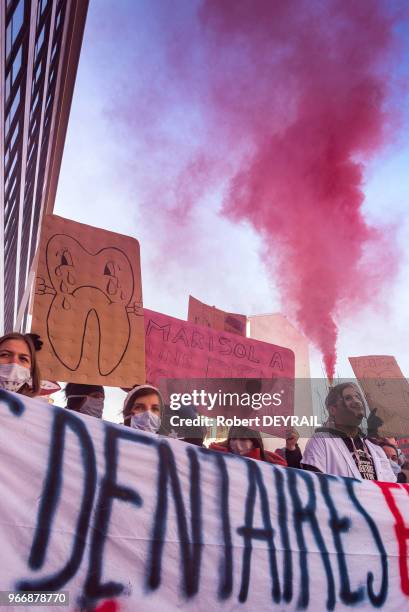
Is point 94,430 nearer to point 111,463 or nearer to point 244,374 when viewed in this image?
point 111,463

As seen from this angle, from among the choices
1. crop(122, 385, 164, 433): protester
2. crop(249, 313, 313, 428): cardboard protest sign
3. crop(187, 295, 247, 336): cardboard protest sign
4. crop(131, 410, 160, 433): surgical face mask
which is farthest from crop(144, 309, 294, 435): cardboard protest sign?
crop(131, 410, 160, 433): surgical face mask

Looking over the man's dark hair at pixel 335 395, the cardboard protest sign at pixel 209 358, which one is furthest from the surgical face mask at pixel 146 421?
the cardboard protest sign at pixel 209 358

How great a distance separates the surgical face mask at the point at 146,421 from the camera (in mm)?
2881

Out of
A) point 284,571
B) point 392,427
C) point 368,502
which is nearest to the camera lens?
Answer: point 284,571

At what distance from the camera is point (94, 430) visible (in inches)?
80.6

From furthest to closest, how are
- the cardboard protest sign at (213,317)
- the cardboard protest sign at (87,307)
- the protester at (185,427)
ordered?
the cardboard protest sign at (213,317)
the protester at (185,427)
the cardboard protest sign at (87,307)

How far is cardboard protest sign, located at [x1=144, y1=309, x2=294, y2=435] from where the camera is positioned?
16.1ft

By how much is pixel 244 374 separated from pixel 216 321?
88 centimetres

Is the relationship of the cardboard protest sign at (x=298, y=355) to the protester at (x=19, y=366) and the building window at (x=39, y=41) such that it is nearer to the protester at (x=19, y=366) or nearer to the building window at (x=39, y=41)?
the protester at (x=19, y=366)

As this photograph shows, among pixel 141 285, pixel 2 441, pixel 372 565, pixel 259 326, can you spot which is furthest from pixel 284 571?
pixel 259 326

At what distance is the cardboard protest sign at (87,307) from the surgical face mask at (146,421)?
3.12 feet

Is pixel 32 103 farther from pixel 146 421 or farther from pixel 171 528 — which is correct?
pixel 171 528

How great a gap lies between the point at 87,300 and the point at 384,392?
3088 millimetres

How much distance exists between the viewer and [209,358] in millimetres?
5176
